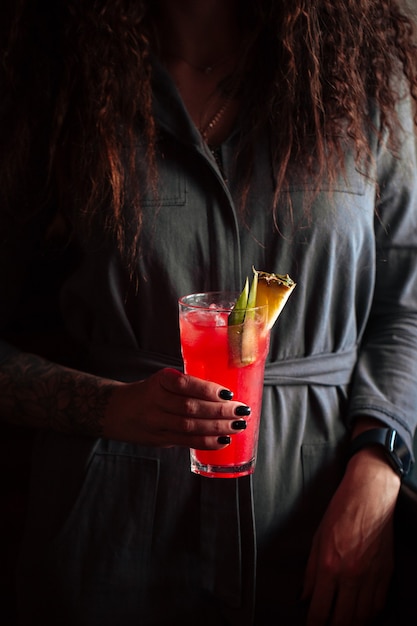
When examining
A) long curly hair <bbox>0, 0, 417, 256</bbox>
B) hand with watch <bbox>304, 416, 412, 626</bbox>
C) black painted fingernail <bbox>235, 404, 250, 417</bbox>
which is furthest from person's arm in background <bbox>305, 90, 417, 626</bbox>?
black painted fingernail <bbox>235, 404, 250, 417</bbox>

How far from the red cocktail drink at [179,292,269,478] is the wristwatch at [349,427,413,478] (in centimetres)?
26

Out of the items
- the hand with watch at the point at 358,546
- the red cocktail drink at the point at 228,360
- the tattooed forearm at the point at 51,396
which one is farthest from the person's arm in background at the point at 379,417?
the tattooed forearm at the point at 51,396

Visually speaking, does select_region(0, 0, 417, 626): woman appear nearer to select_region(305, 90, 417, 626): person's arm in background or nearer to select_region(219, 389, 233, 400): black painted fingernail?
select_region(305, 90, 417, 626): person's arm in background

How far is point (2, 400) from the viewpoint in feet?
4.51

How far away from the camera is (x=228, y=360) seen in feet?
3.41

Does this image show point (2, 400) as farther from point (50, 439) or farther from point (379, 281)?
point (379, 281)

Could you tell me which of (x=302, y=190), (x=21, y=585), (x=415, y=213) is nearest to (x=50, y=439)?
(x=21, y=585)

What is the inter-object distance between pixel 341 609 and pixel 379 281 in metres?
0.61

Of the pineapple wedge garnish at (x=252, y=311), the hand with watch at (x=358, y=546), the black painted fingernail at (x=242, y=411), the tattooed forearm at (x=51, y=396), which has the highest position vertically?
the pineapple wedge garnish at (x=252, y=311)

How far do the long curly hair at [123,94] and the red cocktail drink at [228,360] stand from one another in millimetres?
320

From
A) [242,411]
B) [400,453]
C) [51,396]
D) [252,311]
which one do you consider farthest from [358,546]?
[51,396]

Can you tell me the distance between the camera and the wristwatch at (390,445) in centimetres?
128

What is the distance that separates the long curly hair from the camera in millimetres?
1324

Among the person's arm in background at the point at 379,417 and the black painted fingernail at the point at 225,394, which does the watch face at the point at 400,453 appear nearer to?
the person's arm in background at the point at 379,417
